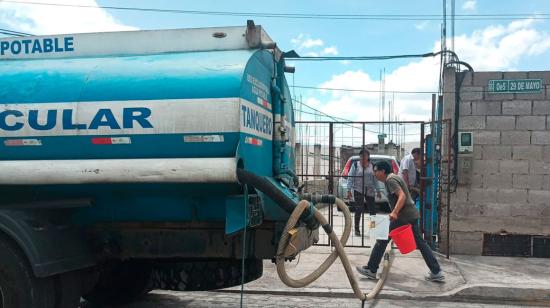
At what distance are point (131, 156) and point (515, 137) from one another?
647 cm

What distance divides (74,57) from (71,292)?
80.8 inches

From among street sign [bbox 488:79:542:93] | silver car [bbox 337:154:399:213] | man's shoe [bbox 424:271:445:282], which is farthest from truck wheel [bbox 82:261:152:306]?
silver car [bbox 337:154:399:213]

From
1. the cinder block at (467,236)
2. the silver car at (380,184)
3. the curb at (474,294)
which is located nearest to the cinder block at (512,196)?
the cinder block at (467,236)

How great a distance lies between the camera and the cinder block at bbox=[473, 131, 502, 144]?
8.30 metres

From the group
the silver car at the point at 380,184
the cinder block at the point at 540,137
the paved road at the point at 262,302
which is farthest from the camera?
the silver car at the point at 380,184

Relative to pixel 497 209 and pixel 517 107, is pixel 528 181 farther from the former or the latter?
pixel 517 107

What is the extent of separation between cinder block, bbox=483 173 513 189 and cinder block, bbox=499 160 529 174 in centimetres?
8

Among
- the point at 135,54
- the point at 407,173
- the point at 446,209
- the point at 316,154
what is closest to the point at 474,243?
the point at 446,209

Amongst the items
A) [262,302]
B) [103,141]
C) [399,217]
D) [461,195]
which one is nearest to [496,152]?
[461,195]

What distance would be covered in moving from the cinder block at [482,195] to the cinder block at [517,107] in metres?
1.25

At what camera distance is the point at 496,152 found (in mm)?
8305

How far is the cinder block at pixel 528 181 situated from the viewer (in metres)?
8.20

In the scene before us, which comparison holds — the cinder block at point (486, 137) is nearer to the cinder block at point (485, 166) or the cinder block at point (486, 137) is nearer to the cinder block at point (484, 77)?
the cinder block at point (485, 166)

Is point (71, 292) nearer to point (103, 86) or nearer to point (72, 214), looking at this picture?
point (72, 214)
